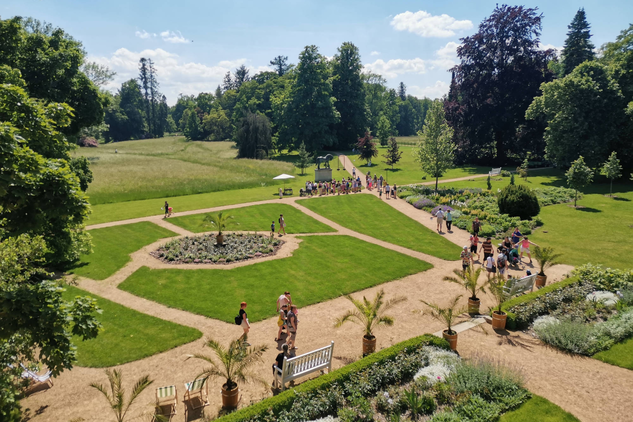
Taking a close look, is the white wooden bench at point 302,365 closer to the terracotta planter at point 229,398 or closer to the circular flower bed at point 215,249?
the terracotta planter at point 229,398

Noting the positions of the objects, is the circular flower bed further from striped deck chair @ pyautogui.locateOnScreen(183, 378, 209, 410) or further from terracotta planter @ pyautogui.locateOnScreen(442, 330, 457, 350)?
terracotta planter @ pyautogui.locateOnScreen(442, 330, 457, 350)

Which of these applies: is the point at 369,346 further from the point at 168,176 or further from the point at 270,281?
the point at 168,176

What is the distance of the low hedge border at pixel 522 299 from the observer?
13.8 metres

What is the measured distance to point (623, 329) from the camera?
12766 millimetres

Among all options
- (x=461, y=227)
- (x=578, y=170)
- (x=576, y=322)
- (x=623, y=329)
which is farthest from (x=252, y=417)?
(x=578, y=170)

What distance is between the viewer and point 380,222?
3042 cm

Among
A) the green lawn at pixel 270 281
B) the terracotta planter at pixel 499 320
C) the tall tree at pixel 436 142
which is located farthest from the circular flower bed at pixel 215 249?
the tall tree at pixel 436 142

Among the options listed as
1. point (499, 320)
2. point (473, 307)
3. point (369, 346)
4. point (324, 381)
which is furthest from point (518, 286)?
point (324, 381)

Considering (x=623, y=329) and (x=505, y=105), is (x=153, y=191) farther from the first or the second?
(x=505, y=105)

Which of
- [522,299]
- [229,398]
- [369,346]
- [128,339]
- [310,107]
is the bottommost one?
[128,339]

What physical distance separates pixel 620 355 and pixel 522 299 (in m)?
3.60

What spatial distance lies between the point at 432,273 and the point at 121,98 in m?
135

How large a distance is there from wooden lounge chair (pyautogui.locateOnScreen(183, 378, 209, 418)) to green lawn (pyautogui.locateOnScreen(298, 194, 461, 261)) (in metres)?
16.2

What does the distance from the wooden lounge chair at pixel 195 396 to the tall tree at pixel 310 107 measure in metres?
66.2
